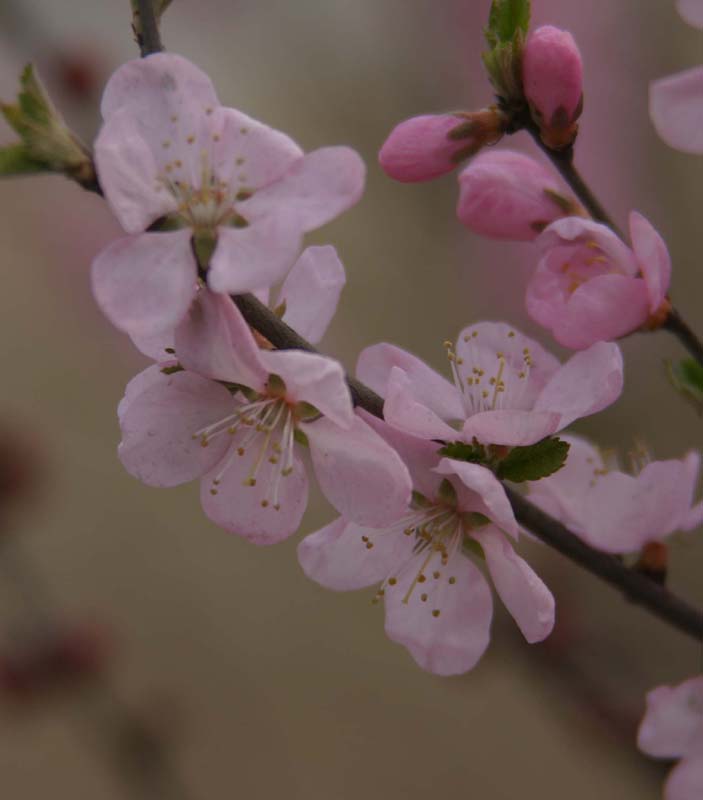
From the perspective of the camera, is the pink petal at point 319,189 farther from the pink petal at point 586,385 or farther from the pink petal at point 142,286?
the pink petal at point 586,385

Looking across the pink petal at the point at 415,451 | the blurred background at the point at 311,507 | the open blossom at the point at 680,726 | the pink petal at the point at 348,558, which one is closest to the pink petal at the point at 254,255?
the pink petal at the point at 415,451

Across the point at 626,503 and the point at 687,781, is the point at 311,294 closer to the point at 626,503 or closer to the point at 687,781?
the point at 626,503

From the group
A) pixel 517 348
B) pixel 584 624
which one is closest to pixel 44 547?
pixel 584 624

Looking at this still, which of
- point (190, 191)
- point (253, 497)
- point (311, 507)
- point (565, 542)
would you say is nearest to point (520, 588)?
point (565, 542)

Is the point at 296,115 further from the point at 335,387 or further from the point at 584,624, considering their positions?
the point at 335,387

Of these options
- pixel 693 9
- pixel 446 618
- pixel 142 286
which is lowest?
pixel 446 618

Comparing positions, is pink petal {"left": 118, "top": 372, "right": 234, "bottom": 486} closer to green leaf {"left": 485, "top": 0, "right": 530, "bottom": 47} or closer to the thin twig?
the thin twig
